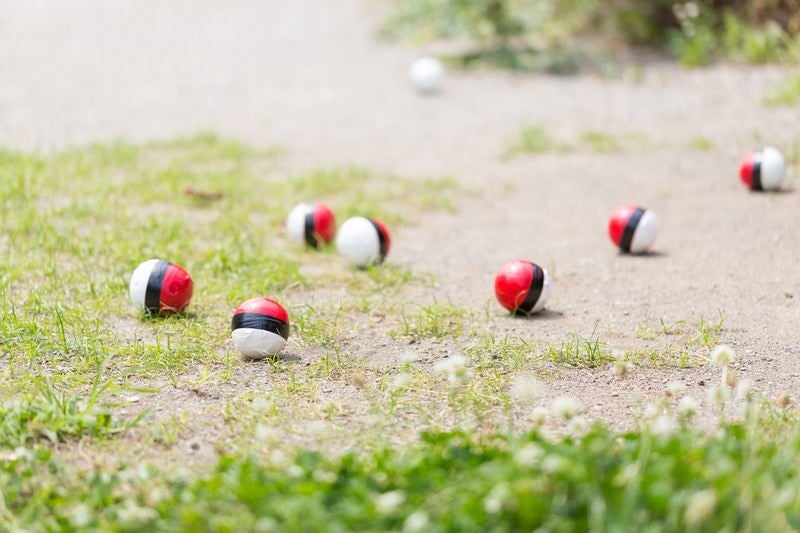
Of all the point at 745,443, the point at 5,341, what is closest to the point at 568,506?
the point at 745,443

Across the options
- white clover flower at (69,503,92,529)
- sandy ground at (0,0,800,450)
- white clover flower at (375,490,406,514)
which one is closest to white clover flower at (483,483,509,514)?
white clover flower at (375,490,406,514)

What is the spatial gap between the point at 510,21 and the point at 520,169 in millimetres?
3568

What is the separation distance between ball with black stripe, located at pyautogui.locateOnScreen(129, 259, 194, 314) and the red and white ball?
1399mm

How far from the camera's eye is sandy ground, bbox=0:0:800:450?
5.52 metres

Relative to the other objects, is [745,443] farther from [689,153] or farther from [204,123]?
[204,123]

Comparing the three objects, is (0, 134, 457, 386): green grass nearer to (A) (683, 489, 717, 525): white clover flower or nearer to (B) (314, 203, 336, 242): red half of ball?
(B) (314, 203, 336, 242): red half of ball

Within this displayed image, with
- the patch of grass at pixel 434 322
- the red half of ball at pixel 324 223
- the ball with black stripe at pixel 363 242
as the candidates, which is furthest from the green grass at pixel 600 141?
the patch of grass at pixel 434 322

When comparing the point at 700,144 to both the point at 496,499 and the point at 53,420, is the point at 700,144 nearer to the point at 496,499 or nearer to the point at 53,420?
the point at 53,420

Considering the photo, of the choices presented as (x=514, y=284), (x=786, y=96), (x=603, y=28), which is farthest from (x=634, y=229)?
(x=603, y=28)

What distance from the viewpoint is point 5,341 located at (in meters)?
4.65

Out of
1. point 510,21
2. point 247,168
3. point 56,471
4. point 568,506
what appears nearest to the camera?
point 568,506

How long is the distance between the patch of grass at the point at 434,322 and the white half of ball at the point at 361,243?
30.6 inches

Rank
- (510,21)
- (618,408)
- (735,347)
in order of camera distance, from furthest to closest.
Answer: (510,21), (735,347), (618,408)

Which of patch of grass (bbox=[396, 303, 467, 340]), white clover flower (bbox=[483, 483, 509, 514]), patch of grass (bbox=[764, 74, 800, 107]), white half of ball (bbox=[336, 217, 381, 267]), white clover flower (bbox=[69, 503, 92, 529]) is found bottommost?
white clover flower (bbox=[69, 503, 92, 529])
